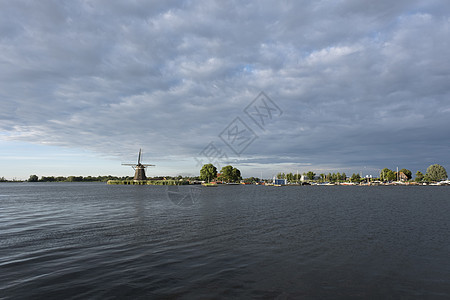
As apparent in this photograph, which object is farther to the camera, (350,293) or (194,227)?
(194,227)

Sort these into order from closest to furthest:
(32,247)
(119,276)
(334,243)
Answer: (119,276) < (32,247) < (334,243)

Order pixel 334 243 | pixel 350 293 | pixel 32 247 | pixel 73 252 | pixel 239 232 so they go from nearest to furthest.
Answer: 1. pixel 350 293
2. pixel 73 252
3. pixel 32 247
4. pixel 334 243
5. pixel 239 232

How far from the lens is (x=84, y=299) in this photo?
1081cm

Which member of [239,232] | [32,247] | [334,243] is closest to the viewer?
[32,247]

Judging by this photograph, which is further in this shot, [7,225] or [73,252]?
[7,225]

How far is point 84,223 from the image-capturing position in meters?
29.8

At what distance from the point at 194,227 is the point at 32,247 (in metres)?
14.3

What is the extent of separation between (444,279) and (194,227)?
20.9m

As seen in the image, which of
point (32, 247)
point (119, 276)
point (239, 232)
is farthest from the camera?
point (239, 232)

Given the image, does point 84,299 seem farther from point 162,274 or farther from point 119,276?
point 162,274

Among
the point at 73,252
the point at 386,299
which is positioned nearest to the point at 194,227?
the point at 73,252

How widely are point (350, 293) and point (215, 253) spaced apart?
29.8 ft

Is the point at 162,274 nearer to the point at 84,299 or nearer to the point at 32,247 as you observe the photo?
the point at 84,299

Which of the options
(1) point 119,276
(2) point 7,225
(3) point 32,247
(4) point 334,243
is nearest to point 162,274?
(1) point 119,276
